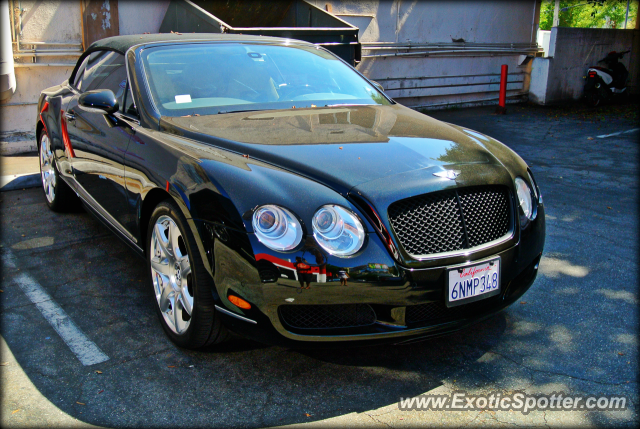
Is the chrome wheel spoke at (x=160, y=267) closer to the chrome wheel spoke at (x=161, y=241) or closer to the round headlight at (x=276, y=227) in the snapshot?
the chrome wheel spoke at (x=161, y=241)

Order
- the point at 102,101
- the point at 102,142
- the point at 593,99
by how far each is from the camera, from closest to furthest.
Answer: the point at 102,101
the point at 102,142
the point at 593,99

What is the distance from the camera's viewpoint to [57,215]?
17.3 ft

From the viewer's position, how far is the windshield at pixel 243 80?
11.7 ft

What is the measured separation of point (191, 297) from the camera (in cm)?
281

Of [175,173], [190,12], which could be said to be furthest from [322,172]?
[190,12]

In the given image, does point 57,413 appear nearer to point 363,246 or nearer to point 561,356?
point 363,246

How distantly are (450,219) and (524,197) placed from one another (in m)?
0.61

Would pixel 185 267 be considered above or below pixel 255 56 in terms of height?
below

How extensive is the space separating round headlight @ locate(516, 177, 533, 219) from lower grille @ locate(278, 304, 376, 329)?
Answer: 105 cm

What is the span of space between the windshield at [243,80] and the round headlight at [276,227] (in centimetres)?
128

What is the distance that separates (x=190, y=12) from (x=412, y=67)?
5782 millimetres

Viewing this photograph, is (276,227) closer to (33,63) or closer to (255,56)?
(255,56)

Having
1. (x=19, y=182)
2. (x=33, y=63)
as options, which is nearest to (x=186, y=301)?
(x=19, y=182)

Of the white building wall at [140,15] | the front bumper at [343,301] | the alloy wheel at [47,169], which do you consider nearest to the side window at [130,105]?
the front bumper at [343,301]
